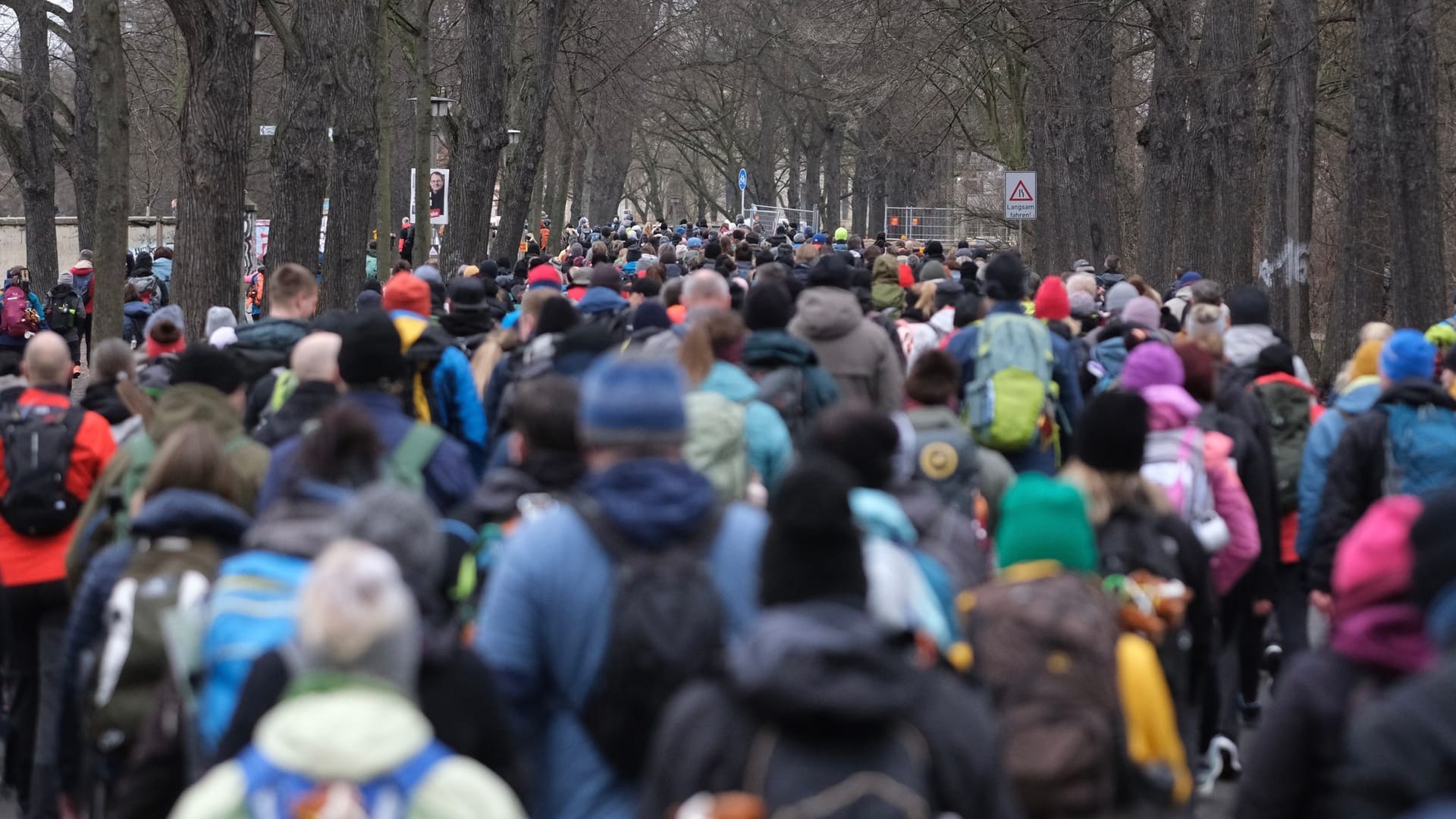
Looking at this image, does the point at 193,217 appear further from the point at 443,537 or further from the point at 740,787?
the point at 740,787

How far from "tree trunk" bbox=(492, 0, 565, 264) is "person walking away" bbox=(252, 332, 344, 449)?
2015 cm

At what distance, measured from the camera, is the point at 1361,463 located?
26.0 ft

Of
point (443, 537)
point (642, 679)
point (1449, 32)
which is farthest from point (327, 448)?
point (1449, 32)

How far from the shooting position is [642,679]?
13.0ft

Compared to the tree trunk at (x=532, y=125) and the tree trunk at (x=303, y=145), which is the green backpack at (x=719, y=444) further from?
the tree trunk at (x=532, y=125)

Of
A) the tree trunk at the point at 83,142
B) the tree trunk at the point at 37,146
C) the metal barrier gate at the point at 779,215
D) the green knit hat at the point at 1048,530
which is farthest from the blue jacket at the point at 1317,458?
the metal barrier gate at the point at 779,215

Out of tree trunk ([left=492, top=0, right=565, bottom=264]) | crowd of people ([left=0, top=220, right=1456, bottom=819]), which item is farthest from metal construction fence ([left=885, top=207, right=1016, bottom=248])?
crowd of people ([left=0, top=220, right=1456, bottom=819])

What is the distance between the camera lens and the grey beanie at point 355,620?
346 cm

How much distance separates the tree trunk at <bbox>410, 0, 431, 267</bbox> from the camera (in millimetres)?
28984

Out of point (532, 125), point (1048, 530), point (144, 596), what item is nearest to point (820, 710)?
point (1048, 530)

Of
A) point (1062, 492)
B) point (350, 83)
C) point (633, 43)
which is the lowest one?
point (1062, 492)

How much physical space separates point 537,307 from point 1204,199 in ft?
47.9

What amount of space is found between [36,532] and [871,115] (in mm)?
26188

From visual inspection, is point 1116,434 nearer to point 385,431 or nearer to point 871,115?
point 385,431
